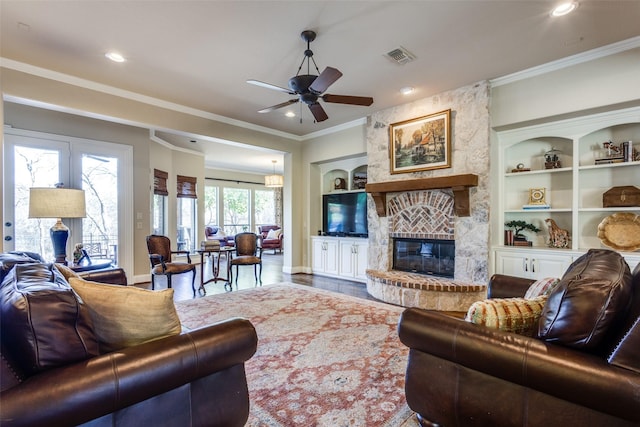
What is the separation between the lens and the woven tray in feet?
11.0

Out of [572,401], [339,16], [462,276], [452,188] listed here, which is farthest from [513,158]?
[572,401]

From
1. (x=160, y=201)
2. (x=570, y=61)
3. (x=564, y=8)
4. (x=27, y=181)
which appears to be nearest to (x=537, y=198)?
(x=570, y=61)

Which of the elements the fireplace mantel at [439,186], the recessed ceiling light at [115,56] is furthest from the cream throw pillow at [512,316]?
the recessed ceiling light at [115,56]

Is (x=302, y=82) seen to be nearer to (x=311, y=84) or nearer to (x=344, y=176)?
(x=311, y=84)

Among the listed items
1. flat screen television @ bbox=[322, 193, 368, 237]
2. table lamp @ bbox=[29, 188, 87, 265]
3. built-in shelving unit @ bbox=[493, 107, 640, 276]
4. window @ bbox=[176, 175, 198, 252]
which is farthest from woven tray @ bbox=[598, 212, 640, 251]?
window @ bbox=[176, 175, 198, 252]

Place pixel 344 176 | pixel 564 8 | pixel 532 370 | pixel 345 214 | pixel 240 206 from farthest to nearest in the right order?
pixel 240 206, pixel 344 176, pixel 345 214, pixel 564 8, pixel 532 370

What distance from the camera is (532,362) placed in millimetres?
1269

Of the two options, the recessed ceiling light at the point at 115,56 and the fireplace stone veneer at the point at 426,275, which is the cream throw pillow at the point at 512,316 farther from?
the recessed ceiling light at the point at 115,56

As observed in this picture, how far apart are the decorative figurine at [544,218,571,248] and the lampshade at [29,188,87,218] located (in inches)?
223

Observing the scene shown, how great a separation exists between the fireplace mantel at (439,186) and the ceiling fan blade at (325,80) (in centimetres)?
209

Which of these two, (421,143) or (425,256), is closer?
(421,143)

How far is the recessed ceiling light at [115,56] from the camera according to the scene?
10.4 ft

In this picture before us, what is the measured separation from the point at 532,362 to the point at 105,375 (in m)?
1.65

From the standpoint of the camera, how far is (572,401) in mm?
1224
